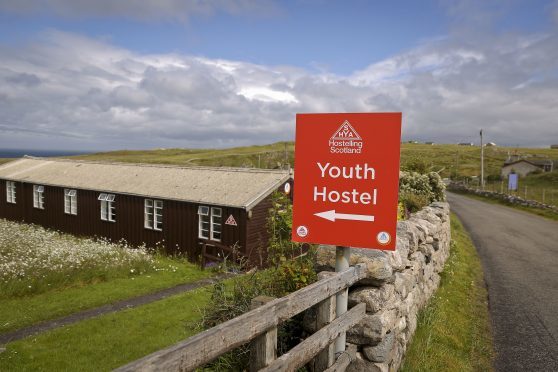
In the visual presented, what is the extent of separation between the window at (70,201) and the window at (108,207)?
272 cm

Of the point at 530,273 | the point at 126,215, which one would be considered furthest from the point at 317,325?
the point at 126,215

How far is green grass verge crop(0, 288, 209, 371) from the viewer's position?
9.18 m

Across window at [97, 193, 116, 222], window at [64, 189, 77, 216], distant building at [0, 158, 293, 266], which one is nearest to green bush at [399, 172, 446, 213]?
distant building at [0, 158, 293, 266]

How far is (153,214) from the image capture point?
2339 centimetres

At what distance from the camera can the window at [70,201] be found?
1066 inches

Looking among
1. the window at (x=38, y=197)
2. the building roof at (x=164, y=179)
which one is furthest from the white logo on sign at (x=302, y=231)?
the window at (x=38, y=197)

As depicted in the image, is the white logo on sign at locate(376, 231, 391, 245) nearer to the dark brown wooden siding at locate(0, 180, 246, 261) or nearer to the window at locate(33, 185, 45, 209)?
the dark brown wooden siding at locate(0, 180, 246, 261)

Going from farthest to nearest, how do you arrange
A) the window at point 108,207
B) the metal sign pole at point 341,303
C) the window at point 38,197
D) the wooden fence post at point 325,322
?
the window at point 38,197 < the window at point 108,207 < the metal sign pole at point 341,303 < the wooden fence post at point 325,322

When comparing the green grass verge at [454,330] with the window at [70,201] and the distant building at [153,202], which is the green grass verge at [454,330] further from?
the window at [70,201]

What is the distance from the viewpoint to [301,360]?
3875mm

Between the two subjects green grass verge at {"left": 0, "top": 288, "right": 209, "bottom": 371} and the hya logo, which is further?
green grass verge at {"left": 0, "top": 288, "right": 209, "bottom": 371}

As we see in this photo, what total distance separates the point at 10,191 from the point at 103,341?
1038 inches

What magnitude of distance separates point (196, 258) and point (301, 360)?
18.4 meters

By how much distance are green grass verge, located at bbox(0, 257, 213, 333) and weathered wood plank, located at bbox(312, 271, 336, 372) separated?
419 inches
